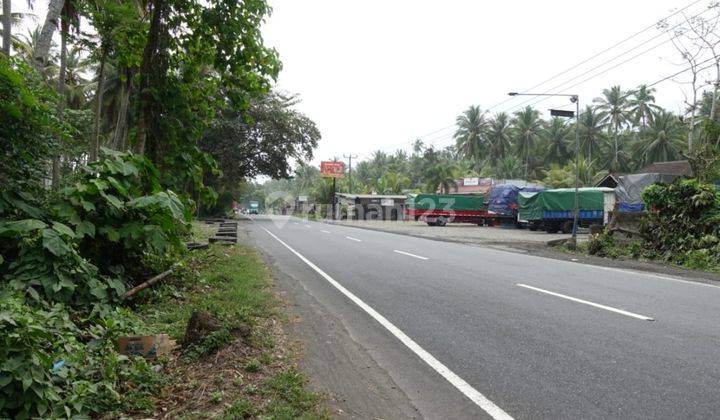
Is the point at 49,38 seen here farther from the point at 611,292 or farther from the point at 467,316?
the point at 611,292

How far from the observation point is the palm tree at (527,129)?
68375mm

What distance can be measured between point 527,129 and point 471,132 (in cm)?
817

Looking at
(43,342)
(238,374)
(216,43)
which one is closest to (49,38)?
(216,43)

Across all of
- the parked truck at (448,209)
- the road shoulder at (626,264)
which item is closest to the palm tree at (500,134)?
the parked truck at (448,209)

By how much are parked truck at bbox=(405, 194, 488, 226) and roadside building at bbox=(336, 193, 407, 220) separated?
1099 centimetres

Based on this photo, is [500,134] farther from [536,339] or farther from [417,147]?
[536,339]

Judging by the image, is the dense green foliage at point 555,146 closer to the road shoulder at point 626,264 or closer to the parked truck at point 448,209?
the parked truck at point 448,209

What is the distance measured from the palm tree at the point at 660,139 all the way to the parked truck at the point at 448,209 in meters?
29.2

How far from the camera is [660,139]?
54.8 metres

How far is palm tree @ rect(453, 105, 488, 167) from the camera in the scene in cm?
7162

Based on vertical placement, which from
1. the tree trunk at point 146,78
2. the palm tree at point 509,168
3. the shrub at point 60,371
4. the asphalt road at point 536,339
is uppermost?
the palm tree at point 509,168

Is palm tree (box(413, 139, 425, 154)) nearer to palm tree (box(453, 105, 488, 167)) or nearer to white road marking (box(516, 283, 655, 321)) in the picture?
palm tree (box(453, 105, 488, 167))

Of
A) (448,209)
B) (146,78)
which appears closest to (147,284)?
(146,78)

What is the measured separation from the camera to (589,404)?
3752 mm
